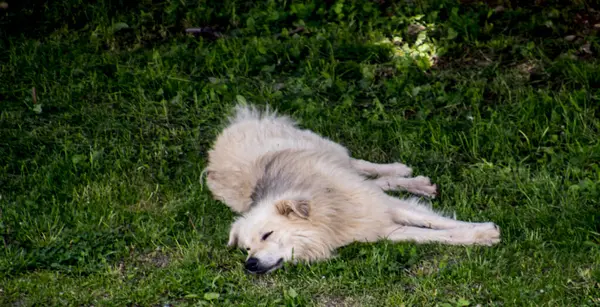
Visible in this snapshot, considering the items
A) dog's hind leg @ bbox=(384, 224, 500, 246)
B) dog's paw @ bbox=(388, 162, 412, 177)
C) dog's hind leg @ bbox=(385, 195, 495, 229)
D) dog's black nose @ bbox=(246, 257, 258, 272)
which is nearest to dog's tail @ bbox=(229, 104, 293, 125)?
dog's paw @ bbox=(388, 162, 412, 177)

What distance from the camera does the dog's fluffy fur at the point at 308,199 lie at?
5762mm

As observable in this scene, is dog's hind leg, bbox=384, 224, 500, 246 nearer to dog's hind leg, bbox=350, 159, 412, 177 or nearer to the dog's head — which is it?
the dog's head

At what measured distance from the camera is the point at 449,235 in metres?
5.89

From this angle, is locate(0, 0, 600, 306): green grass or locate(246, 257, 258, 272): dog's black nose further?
locate(246, 257, 258, 272): dog's black nose

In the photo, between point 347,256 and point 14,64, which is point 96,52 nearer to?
point 14,64

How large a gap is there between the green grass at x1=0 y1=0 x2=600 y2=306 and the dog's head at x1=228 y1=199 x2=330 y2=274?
0.14 m

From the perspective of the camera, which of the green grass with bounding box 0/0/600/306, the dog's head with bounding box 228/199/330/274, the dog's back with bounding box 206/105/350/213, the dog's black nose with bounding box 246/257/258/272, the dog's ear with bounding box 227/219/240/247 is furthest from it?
the dog's back with bounding box 206/105/350/213

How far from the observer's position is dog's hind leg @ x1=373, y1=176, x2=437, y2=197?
6758 mm

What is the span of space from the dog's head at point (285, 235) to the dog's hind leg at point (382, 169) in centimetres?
143

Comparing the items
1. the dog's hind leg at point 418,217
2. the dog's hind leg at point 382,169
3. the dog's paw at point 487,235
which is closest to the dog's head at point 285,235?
the dog's hind leg at point 418,217

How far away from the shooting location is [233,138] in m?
7.10

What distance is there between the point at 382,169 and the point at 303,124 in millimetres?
956

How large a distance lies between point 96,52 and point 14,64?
2.66ft

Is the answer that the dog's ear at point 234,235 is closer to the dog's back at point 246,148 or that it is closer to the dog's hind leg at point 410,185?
the dog's back at point 246,148
